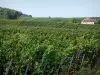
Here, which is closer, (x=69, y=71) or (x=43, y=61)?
(x=43, y=61)

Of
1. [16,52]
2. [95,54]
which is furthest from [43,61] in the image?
[95,54]

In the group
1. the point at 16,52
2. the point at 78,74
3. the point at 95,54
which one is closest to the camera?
the point at 16,52

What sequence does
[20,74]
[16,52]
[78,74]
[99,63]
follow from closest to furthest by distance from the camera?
[20,74], [16,52], [78,74], [99,63]

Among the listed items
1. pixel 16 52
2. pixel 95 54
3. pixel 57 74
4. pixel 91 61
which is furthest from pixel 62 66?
pixel 95 54

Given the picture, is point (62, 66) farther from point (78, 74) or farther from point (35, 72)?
point (35, 72)

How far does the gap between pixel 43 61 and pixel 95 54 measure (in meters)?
6.52

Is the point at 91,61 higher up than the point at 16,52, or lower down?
lower down

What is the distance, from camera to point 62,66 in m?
10.6

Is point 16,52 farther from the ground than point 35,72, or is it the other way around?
point 16,52

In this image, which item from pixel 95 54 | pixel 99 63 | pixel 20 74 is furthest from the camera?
pixel 95 54

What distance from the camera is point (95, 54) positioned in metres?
15.2

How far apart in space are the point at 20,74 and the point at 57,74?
1.76 meters

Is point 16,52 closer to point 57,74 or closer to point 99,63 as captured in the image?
point 57,74

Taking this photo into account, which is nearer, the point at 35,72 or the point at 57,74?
the point at 35,72
